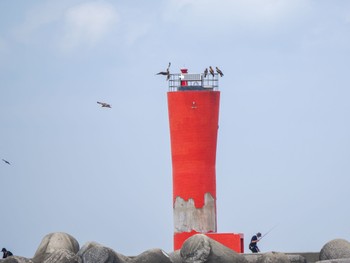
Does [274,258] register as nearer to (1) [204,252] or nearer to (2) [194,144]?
(1) [204,252]

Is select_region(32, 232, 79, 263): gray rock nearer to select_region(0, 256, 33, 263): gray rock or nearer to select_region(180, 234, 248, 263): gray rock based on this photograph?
select_region(0, 256, 33, 263): gray rock

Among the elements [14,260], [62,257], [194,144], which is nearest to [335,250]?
[194,144]

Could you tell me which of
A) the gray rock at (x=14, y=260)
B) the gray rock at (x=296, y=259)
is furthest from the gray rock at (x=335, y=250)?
the gray rock at (x=14, y=260)

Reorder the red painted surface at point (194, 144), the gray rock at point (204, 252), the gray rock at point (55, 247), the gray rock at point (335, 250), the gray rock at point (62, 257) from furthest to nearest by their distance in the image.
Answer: the red painted surface at point (194, 144)
the gray rock at point (55, 247)
the gray rock at point (335, 250)
the gray rock at point (62, 257)
the gray rock at point (204, 252)

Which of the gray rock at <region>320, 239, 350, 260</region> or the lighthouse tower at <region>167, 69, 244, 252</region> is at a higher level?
the lighthouse tower at <region>167, 69, 244, 252</region>

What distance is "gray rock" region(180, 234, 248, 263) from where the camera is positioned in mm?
32469

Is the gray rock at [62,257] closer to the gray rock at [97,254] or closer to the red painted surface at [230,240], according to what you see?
the gray rock at [97,254]

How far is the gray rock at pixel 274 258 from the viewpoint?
3369 cm

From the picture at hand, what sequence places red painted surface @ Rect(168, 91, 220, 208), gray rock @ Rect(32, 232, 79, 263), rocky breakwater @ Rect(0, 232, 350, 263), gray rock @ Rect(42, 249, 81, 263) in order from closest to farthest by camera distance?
rocky breakwater @ Rect(0, 232, 350, 263)
gray rock @ Rect(42, 249, 81, 263)
gray rock @ Rect(32, 232, 79, 263)
red painted surface @ Rect(168, 91, 220, 208)

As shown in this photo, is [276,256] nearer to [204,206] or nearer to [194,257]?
[194,257]

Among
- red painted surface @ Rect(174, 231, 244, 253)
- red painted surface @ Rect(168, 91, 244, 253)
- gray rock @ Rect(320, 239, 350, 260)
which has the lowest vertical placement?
gray rock @ Rect(320, 239, 350, 260)

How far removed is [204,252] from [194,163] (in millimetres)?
6814

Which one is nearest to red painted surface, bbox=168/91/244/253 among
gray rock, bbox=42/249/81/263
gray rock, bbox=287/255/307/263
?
gray rock, bbox=287/255/307/263

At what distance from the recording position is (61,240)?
35.3 m
